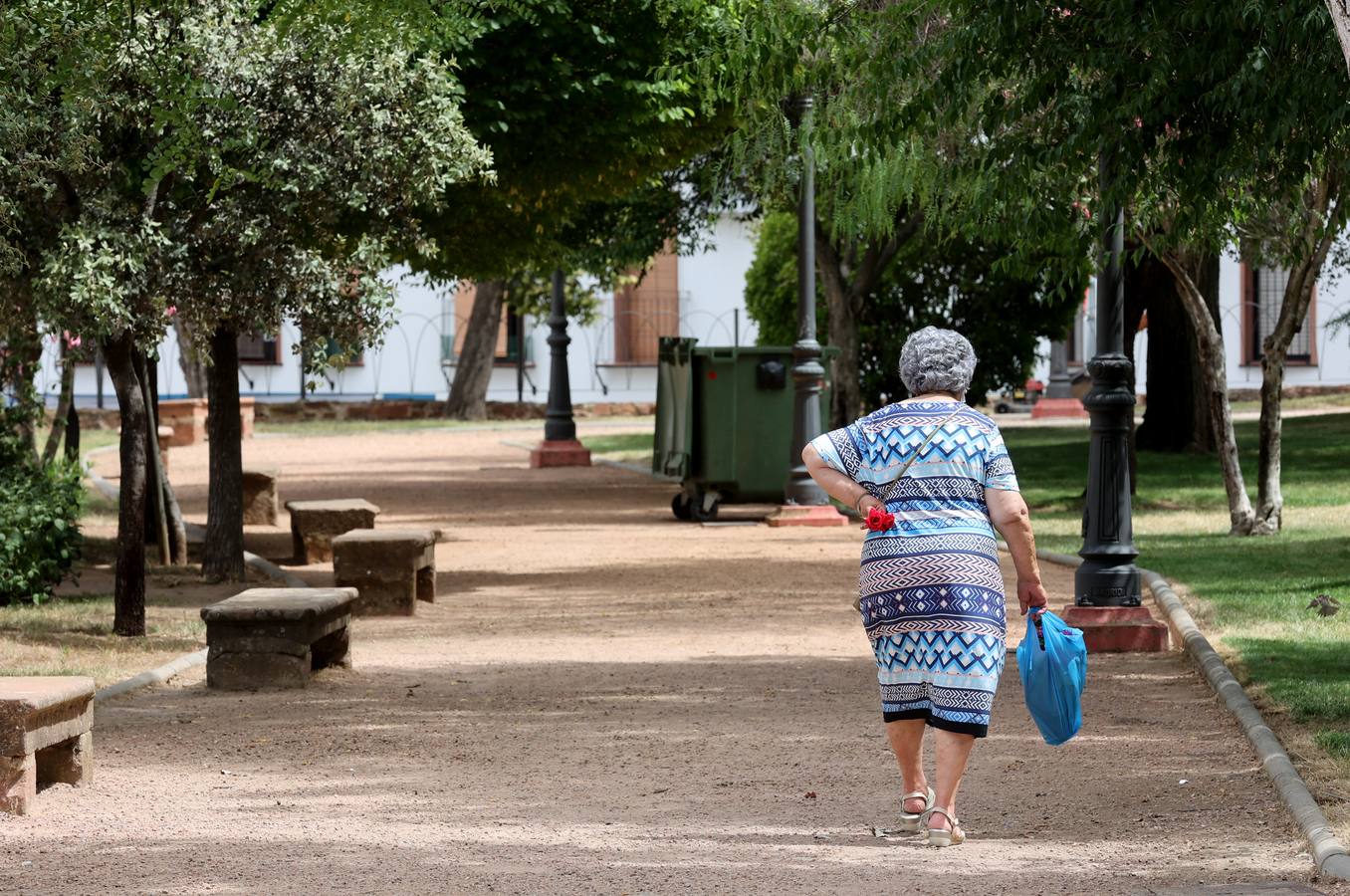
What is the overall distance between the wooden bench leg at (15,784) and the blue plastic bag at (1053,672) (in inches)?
122

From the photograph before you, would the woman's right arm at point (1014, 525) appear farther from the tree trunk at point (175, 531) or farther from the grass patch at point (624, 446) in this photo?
the grass patch at point (624, 446)

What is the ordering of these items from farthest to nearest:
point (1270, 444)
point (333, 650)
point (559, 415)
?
point (559, 415) → point (1270, 444) → point (333, 650)

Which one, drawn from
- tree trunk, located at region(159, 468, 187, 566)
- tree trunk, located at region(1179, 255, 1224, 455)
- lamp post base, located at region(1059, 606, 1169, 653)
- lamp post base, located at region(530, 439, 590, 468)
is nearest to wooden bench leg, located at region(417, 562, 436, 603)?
tree trunk, located at region(159, 468, 187, 566)

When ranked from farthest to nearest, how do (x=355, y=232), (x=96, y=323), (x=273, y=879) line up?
(x=355, y=232)
(x=96, y=323)
(x=273, y=879)

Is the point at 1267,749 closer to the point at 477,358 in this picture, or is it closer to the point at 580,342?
the point at 477,358

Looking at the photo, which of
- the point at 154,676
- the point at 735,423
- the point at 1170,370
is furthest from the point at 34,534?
the point at 1170,370

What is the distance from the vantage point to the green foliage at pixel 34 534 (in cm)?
1131

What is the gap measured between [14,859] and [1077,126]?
5207 millimetres

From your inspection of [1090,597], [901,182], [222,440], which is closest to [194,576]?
[222,440]

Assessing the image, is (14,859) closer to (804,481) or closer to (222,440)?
(222,440)

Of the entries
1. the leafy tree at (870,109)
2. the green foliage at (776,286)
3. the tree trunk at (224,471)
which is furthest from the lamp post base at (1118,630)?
the green foliage at (776,286)

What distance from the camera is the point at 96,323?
940 cm

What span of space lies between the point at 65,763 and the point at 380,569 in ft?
16.8

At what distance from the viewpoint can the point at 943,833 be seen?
18.2 feet
